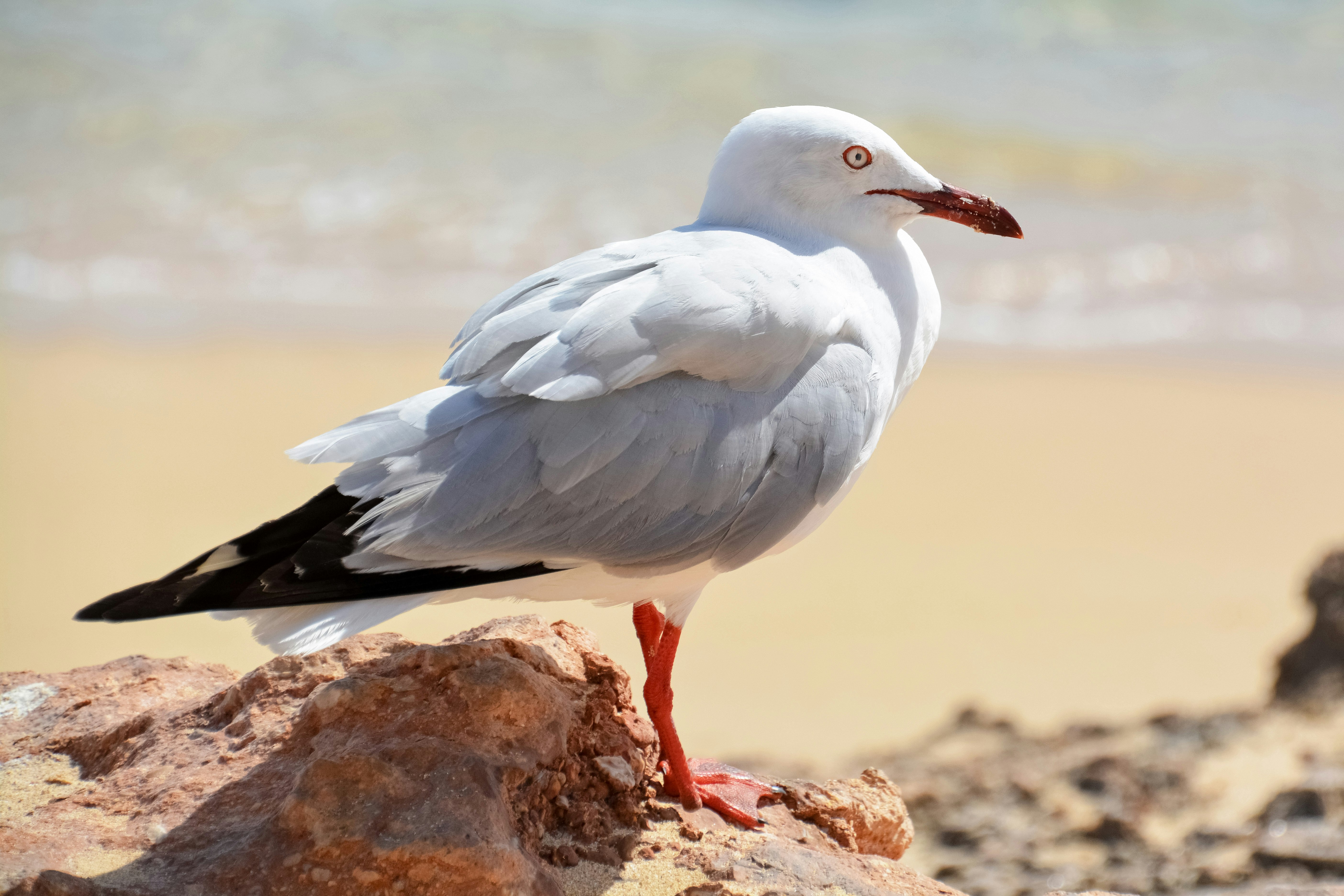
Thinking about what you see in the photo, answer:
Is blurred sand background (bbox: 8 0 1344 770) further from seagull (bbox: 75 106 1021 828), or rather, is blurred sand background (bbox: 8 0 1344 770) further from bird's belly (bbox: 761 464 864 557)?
seagull (bbox: 75 106 1021 828)

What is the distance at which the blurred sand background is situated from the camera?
6.02 m

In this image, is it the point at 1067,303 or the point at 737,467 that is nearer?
the point at 737,467

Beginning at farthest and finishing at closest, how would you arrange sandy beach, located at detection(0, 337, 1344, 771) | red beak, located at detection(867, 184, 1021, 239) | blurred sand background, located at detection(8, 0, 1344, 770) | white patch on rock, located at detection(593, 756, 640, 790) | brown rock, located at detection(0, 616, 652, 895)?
blurred sand background, located at detection(8, 0, 1344, 770) → sandy beach, located at detection(0, 337, 1344, 771) → red beak, located at detection(867, 184, 1021, 239) → white patch on rock, located at detection(593, 756, 640, 790) → brown rock, located at detection(0, 616, 652, 895)

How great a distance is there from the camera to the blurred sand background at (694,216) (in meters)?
6.02

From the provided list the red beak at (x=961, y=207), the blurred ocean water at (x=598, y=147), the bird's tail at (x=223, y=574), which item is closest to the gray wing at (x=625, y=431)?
the bird's tail at (x=223, y=574)

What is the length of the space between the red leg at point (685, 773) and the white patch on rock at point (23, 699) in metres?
1.46

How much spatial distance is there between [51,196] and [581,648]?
965cm

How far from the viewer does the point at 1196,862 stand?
409 cm

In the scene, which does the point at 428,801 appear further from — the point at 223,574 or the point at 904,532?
the point at 904,532

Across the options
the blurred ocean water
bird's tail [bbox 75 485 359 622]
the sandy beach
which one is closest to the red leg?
bird's tail [bbox 75 485 359 622]

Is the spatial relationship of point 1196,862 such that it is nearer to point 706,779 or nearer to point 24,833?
point 706,779

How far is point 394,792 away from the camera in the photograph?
2.48 meters

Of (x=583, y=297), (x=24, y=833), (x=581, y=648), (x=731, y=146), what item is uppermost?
(x=731, y=146)

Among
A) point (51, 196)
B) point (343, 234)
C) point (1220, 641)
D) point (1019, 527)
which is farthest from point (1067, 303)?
point (51, 196)
